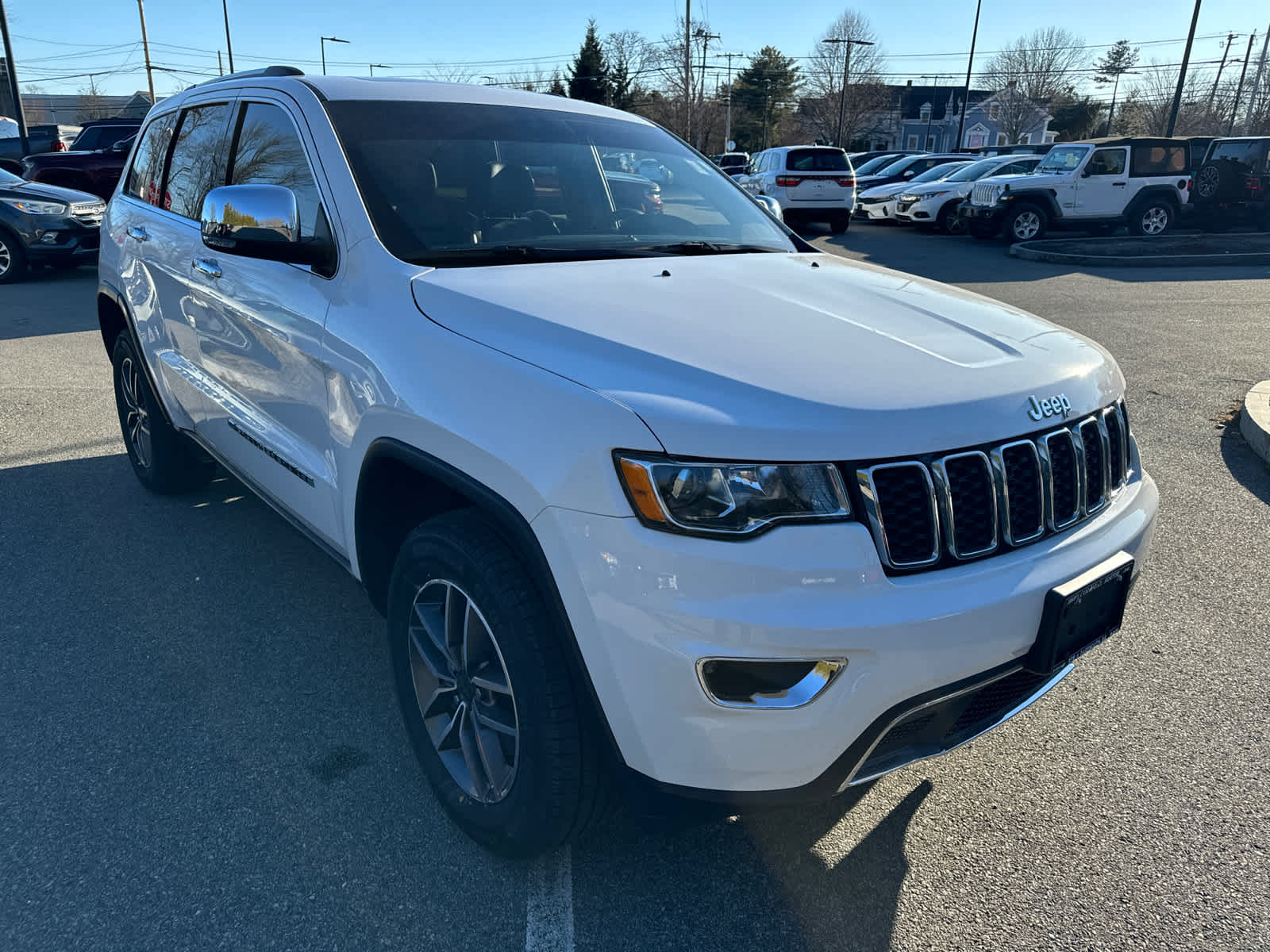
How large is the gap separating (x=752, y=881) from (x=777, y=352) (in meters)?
1.30

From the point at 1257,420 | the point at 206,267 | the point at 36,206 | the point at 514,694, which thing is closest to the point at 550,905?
the point at 514,694

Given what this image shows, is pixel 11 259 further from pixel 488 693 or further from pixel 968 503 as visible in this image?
pixel 968 503

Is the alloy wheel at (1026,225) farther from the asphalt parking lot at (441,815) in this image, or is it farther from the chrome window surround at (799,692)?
the chrome window surround at (799,692)

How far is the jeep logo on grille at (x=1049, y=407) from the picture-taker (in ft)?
6.53

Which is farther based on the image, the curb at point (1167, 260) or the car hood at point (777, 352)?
the curb at point (1167, 260)

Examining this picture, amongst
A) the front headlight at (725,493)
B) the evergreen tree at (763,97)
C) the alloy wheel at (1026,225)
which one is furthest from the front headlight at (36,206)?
the evergreen tree at (763,97)

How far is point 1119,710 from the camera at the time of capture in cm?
295

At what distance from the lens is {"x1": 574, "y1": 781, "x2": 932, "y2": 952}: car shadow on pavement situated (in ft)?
6.83

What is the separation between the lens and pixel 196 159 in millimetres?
3814

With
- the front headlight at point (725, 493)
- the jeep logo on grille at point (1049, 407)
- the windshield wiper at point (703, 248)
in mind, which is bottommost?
the front headlight at point (725, 493)

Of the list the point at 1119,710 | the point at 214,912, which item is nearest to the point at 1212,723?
the point at 1119,710

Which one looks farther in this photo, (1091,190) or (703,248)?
(1091,190)

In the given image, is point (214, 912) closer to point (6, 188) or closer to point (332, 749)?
point (332, 749)

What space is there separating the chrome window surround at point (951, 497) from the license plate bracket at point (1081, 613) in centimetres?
19
